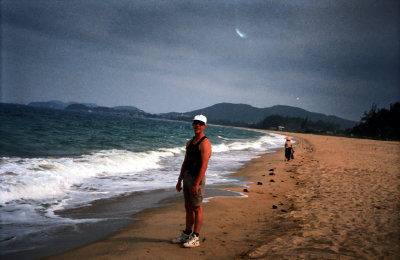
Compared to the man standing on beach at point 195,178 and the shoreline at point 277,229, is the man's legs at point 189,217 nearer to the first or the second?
the man standing on beach at point 195,178

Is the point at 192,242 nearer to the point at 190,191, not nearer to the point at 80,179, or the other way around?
the point at 190,191

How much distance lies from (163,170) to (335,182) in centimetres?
713

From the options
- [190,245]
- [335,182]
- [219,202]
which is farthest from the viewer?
[335,182]

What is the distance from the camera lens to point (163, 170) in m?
11.7

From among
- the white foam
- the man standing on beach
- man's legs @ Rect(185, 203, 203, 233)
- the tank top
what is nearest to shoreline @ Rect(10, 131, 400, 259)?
the man standing on beach

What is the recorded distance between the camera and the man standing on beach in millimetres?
3775

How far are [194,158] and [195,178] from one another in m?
0.31

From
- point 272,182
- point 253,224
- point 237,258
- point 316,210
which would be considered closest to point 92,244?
point 237,258

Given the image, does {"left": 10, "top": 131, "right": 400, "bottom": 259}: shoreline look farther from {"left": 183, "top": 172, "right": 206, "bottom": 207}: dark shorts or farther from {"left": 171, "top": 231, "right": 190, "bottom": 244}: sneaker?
{"left": 183, "top": 172, "right": 206, "bottom": 207}: dark shorts

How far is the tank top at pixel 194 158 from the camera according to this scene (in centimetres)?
381

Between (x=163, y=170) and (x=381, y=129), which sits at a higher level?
(x=381, y=129)

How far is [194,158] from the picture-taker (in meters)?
3.86

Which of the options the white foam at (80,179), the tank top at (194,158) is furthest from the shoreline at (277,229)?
the white foam at (80,179)

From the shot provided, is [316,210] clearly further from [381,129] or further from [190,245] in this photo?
[381,129]
